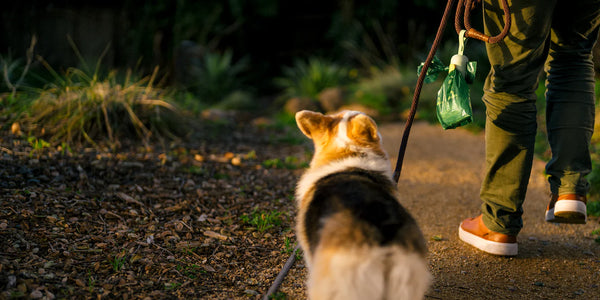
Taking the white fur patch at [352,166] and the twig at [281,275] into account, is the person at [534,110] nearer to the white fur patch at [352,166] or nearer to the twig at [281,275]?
the white fur patch at [352,166]

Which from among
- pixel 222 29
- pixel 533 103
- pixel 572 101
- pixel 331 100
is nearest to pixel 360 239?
pixel 533 103

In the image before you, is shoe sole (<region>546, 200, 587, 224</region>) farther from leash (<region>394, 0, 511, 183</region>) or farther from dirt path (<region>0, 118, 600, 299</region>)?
leash (<region>394, 0, 511, 183</region>)

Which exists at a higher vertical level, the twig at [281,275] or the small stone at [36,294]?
the small stone at [36,294]

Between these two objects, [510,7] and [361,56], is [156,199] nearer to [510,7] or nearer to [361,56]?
[510,7]

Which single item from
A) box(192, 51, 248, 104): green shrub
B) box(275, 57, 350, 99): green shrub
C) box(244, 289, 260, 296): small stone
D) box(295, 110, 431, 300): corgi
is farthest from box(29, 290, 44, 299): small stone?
box(275, 57, 350, 99): green shrub

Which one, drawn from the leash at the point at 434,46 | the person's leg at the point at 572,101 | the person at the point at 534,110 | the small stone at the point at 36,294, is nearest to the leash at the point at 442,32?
the leash at the point at 434,46

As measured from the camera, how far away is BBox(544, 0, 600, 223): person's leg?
9.14 ft

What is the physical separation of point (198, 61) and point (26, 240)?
7.54m

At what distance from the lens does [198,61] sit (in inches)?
388

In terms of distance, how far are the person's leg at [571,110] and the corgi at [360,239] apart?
1315mm

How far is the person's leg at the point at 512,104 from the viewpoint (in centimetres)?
258

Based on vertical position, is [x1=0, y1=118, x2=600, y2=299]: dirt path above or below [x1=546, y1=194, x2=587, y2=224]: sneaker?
below

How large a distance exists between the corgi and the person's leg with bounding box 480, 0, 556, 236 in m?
0.99

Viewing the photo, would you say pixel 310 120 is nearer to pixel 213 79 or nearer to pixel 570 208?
pixel 570 208
